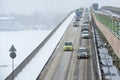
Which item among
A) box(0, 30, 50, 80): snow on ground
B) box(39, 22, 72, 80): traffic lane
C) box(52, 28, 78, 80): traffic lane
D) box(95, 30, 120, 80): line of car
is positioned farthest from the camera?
box(0, 30, 50, 80): snow on ground

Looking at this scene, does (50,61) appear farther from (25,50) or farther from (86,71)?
(25,50)

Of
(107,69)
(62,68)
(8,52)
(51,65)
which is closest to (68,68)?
(62,68)

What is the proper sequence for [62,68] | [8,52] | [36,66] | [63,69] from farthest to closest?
[8,52], [36,66], [62,68], [63,69]

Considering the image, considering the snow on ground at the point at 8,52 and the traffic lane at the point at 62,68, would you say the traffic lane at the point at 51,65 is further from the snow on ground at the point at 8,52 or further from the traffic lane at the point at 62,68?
the snow on ground at the point at 8,52

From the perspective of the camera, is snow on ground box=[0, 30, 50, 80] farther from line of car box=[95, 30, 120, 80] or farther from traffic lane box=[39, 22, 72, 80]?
line of car box=[95, 30, 120, 80]

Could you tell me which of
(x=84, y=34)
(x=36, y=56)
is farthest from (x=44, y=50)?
(x=84, y=34)

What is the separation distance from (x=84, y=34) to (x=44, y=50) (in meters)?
11.2

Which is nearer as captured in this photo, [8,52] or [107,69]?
[107,69]

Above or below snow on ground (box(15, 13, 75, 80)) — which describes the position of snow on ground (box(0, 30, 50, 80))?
below

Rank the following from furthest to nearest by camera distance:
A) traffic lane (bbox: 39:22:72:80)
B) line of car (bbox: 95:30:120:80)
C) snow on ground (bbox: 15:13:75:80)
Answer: snow on ground (bbox: 15:13:75:80)
traffic lane (bbox: 39:22:72:80)
line of car (bbox: 95:30:120:80)

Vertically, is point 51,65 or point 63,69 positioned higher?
point 63,69

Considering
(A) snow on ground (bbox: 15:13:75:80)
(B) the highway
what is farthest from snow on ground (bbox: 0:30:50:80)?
(B) the highway

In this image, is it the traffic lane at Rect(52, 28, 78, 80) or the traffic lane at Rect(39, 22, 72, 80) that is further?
the traffic lane at Rect(39, 22, 72, 80)

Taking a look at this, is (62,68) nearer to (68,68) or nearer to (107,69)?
(68,68)
